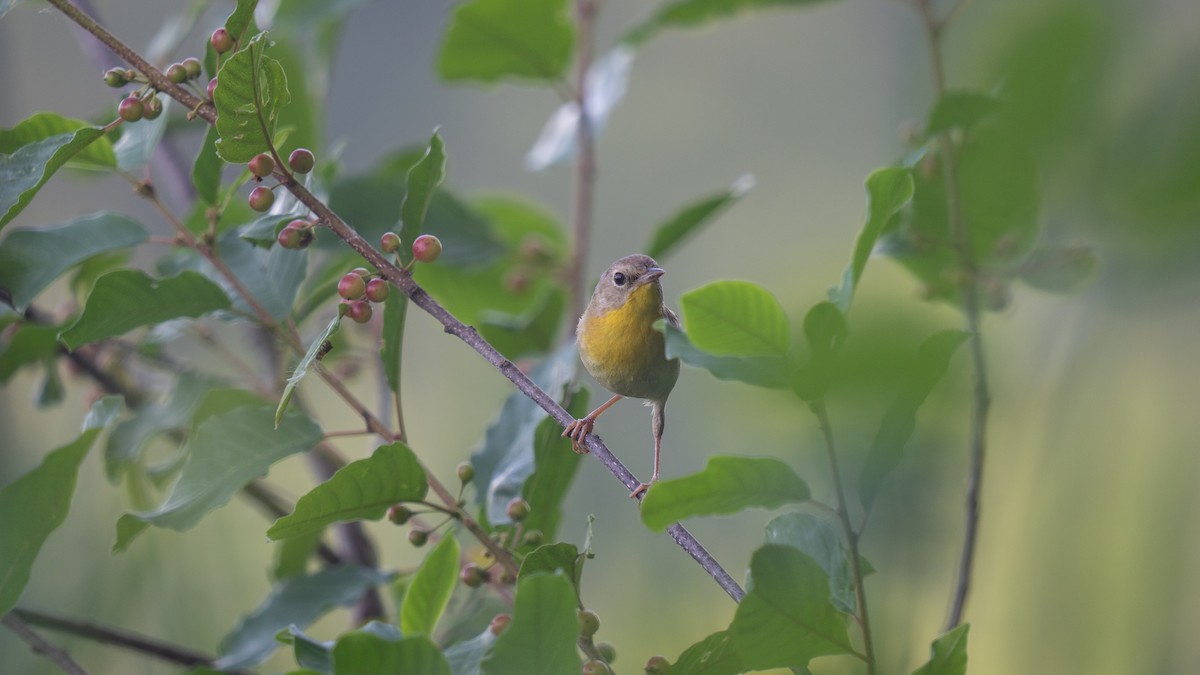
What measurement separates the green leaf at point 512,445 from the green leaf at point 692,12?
0.57 m

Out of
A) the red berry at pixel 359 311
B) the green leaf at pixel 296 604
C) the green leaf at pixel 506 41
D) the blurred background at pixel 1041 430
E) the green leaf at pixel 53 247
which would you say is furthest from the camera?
the green leaf at pixel 506 41

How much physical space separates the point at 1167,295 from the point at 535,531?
2.21ft

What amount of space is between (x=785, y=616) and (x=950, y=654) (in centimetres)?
12

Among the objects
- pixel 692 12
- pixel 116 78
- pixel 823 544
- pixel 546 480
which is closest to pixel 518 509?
pixel 546 480

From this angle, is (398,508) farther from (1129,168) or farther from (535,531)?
(1129,168)

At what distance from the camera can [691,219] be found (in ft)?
5.07

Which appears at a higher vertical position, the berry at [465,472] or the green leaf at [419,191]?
the green leaf at [419,191]

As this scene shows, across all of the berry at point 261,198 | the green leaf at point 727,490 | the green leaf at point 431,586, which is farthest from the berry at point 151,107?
the green leaf at point 727,490

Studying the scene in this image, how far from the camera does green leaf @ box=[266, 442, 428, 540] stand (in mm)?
865

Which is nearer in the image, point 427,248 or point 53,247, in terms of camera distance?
point 427,248

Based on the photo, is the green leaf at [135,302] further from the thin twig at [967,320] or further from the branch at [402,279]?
the thin twig at [967,320]

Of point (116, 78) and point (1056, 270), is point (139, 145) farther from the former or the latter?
point (1056, 270)

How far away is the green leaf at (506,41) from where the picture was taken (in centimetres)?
169

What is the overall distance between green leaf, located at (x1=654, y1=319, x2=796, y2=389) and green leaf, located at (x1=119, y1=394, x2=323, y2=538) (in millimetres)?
468
